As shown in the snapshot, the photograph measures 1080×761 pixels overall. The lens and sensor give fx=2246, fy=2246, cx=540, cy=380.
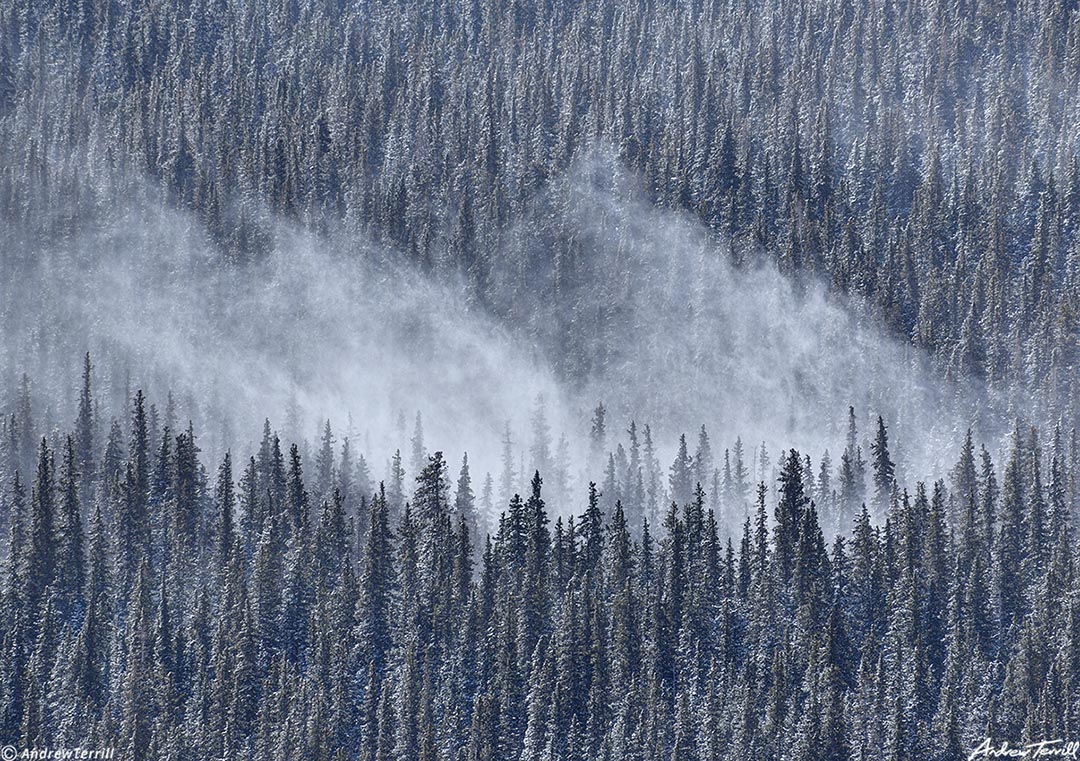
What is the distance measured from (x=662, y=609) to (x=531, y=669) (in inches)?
529

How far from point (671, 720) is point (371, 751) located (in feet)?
77.2

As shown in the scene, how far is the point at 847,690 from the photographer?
182 metres

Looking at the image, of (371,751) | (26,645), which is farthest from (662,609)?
(26,645)

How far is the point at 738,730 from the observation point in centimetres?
17312

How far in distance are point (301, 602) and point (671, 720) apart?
1371 inches

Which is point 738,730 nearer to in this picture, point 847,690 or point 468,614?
point 847,690

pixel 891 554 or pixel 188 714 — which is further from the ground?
pixel 891 554

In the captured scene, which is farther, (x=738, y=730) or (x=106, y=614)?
(x=106, y=614)

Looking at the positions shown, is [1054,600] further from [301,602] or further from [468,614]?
[301,602]

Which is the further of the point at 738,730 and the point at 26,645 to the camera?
the point at 26,645

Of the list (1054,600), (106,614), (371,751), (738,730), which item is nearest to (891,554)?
(1054,600)

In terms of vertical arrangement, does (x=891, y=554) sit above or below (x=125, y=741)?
above

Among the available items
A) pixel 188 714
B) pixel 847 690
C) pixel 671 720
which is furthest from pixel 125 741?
pixel 847 690

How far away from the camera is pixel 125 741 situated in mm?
175375
